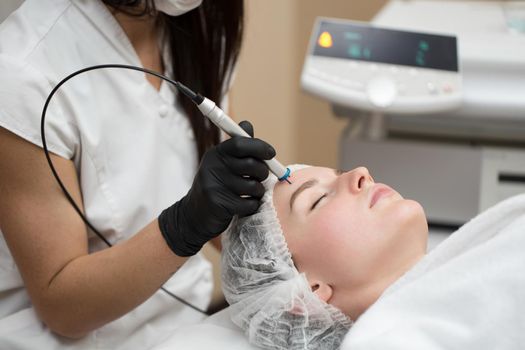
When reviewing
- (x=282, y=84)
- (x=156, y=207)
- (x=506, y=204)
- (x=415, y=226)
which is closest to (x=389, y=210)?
(x=415, y=226)

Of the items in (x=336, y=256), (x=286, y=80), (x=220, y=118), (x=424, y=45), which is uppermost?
(x=220, y=118)

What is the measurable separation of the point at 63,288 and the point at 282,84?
164 centimetres

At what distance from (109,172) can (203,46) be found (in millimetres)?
341

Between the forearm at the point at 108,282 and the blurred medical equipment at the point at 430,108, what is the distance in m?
0.55

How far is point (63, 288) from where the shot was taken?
111cm

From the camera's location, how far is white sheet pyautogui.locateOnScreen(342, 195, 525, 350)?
88 cm

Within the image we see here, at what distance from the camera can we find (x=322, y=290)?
103 cm

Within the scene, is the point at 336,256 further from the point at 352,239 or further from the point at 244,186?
the point at 244,186

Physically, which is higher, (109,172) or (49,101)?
(49,101)

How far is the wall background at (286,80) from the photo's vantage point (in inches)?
91.1

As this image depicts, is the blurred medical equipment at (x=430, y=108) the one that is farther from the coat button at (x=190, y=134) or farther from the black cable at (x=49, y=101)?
the black cable at (x=49, y=101)

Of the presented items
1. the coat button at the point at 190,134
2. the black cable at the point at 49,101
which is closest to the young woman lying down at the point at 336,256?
the black cable at the point at 49,101

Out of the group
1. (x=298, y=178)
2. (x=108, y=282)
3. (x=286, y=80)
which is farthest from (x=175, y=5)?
(x=286, y=80)

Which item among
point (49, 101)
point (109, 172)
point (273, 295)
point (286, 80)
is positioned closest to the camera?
point (273, 295)
